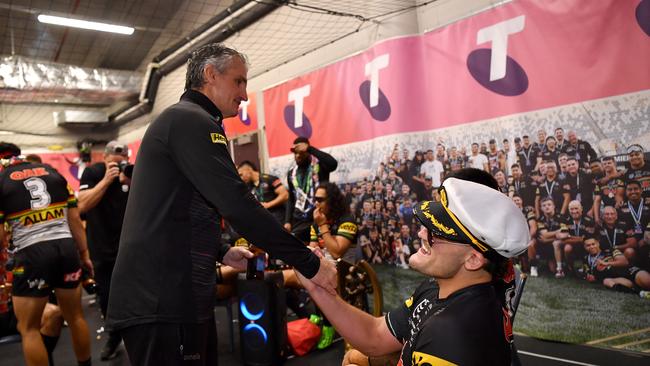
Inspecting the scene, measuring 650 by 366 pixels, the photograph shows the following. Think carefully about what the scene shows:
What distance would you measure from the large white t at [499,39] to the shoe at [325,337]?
2.32 m

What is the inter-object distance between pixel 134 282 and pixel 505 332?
3.35ft

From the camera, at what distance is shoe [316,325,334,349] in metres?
3.46

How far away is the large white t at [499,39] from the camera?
10.7ft

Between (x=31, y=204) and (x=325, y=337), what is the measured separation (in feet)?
7.33

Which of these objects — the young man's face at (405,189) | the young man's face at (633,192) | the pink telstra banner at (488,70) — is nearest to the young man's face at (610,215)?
the young man's face at (633,192)

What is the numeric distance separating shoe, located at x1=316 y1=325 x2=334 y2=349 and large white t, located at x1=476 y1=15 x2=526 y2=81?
7.62ft

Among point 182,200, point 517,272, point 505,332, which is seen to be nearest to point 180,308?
point 182,200

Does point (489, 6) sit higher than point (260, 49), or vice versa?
point (260, 49)

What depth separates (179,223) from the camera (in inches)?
52.8

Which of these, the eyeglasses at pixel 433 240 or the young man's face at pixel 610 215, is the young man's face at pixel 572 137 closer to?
the young man's face at pixel 610 215

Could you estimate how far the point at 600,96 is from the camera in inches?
114

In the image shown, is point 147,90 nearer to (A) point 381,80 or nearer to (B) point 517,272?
Result: (A) point 381,80

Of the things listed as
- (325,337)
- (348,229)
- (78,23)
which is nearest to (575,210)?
(348,229)

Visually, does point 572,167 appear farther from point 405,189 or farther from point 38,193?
point 38,193
